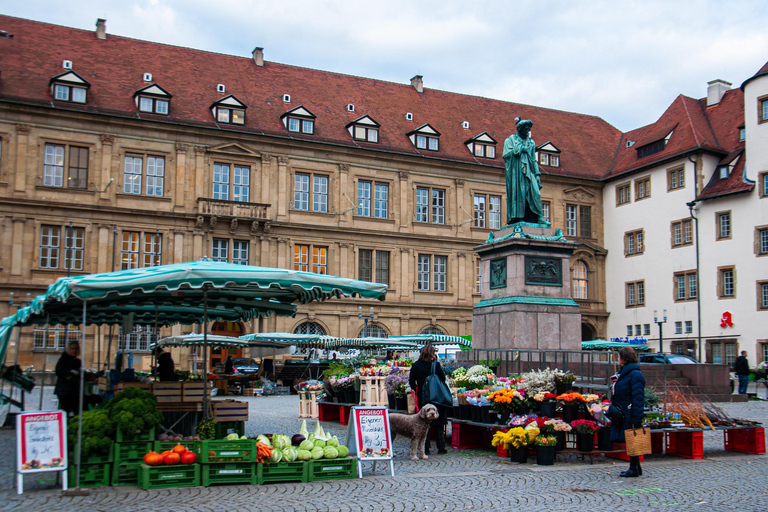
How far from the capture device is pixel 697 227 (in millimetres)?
41625

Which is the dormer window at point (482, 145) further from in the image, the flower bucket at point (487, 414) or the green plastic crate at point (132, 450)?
the green plastic crate at point (132, 450)

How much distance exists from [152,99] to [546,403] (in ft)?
106

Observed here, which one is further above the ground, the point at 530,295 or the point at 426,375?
the point at 530,295

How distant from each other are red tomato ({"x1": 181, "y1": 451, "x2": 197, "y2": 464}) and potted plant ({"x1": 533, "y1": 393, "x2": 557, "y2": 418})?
5.08 meters

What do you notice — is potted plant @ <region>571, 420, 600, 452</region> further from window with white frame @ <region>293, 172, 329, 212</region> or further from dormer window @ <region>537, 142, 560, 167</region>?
dormer window @ <region>537, 142, 560, 167</region>

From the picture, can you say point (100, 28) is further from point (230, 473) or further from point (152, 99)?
point (230, 473)

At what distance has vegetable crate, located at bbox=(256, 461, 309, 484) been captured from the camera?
32.0ft

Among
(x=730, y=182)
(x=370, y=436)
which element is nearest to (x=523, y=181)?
(x=370, y=436)

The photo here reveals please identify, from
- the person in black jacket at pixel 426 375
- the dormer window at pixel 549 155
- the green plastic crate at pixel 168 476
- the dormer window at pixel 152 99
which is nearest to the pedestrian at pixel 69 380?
the green plastic crate at pixel 168 476

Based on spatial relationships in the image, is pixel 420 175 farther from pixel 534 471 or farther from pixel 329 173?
pixel 534 471

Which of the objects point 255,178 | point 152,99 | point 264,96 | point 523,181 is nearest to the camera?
point 523,181

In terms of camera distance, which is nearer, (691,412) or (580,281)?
(691,412)

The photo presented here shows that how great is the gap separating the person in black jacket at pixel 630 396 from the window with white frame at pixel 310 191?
32753mm

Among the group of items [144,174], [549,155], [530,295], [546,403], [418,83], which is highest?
[418,83]
